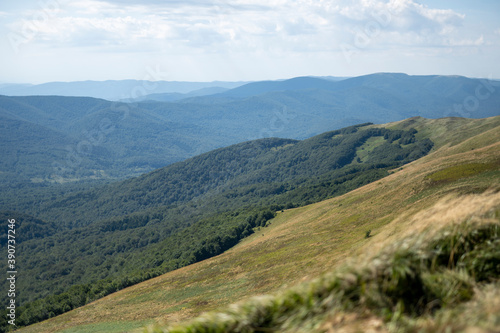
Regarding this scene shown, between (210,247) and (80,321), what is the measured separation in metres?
44.8

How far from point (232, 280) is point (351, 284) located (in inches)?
1777

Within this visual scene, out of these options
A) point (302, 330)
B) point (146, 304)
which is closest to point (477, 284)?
point (302, 330)

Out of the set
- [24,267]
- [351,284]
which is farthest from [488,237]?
[24,267]

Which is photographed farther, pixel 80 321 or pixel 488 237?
pixel 80 321

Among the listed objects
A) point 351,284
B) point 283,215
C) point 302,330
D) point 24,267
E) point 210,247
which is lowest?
point 24,267

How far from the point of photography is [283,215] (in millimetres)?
99750

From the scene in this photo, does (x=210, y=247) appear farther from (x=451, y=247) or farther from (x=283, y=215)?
(x=451, y=247)

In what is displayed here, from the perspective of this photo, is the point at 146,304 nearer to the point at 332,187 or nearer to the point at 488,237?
the point at 488,237

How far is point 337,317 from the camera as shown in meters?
5.89

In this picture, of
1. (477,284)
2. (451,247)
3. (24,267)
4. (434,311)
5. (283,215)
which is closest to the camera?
(434,311)

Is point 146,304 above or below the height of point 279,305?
below

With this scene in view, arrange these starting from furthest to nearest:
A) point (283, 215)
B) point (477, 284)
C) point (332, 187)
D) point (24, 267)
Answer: point (24, 267)
point (332, 187)
point (283, 215)
point (477, 284)

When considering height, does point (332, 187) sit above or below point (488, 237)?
below

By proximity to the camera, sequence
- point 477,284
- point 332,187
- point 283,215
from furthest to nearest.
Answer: point 332,187 → point 283,215 → point 477,284
